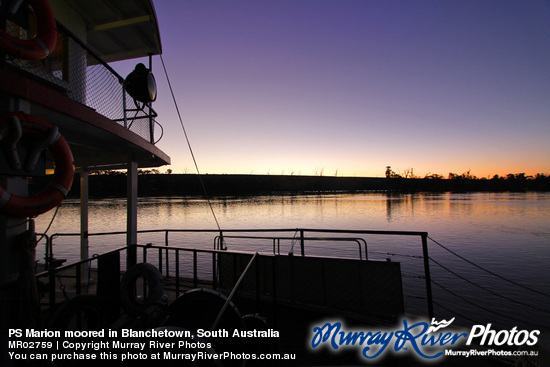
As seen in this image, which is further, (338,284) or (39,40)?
(338,284)

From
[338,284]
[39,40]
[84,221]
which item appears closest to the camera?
[39,40]

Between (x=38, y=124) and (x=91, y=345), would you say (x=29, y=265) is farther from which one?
(x=38, y=124)

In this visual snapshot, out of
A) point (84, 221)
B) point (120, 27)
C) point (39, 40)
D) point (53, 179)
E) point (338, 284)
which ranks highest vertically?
point (120, 27)

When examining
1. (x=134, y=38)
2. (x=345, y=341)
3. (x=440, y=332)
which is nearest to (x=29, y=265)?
(x=345, y=341)

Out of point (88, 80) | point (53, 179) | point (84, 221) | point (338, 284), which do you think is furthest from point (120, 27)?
point (338, 284)

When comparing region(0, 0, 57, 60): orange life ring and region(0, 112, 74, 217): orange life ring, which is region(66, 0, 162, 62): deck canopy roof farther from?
region(0, 112, 74, 217): orange life ring

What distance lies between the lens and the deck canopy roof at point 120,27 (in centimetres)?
657

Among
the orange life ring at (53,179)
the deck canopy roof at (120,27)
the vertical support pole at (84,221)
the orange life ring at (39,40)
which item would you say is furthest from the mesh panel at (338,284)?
the deck canopy roof at (120,27)

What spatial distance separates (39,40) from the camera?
3.34m

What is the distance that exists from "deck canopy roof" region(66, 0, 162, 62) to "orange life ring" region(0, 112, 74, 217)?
4866 mm

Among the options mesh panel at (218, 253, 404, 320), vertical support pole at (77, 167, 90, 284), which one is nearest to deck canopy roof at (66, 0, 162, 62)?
vertical support pole at (77, 167, 90, 284)

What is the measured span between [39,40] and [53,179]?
5.53 feet

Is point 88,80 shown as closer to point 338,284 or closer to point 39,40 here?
point 39,40

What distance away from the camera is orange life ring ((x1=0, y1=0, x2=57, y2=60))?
118 inches
